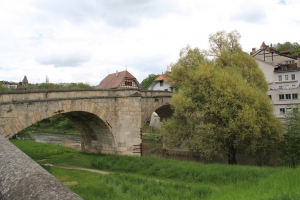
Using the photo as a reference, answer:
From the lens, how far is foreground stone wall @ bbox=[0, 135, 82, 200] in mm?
2365

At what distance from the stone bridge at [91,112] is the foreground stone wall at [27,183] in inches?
384

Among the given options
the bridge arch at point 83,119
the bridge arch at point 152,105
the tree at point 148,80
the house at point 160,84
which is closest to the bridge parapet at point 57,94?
the bridge arch at point 83,119

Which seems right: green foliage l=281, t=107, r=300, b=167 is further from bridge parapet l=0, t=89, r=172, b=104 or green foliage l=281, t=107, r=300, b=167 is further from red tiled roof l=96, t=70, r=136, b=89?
red tiled roof l=96, t=70, r=136, b=89

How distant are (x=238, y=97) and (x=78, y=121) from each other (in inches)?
401

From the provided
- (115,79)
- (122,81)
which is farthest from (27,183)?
(115,79)

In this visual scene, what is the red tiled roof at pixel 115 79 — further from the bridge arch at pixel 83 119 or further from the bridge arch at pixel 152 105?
the bridge arch at pixel 83 119

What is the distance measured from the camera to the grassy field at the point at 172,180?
7242 millimetres

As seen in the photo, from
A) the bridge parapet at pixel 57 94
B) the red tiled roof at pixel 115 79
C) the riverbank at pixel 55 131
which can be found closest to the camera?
the bridge parapet at pixel 57 94

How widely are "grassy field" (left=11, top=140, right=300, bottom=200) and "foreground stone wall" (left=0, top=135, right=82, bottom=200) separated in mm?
4210

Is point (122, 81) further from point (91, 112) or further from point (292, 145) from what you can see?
point (292, 145)

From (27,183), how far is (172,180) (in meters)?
10.1

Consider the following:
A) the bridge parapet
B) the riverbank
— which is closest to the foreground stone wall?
the bridge parapet

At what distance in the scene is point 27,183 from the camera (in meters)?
2.58

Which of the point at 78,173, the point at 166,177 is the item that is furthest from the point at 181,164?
the point at 78,173
